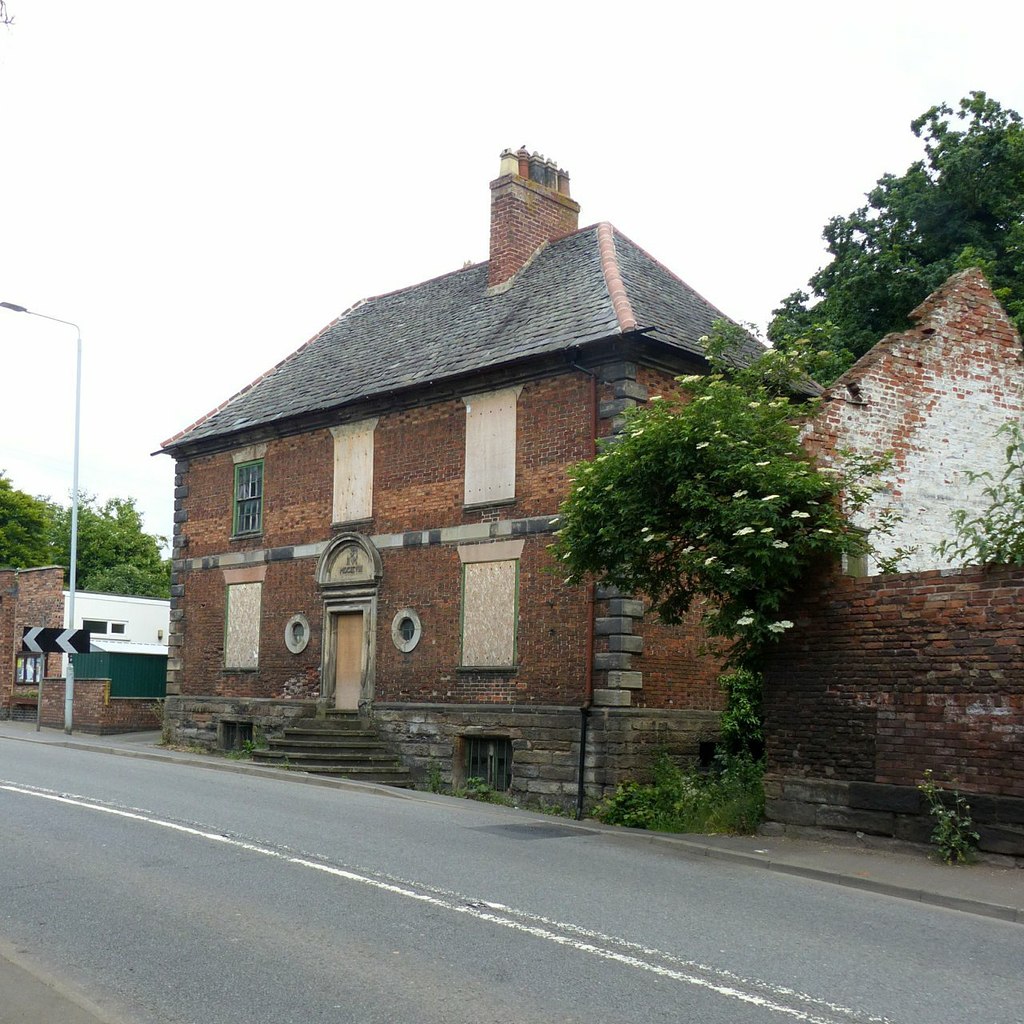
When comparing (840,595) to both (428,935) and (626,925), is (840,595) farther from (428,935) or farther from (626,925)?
(428,935)

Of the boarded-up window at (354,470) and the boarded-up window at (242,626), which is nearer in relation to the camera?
the boarded-up window at (354,470)

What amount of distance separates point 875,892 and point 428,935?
14.6 feet

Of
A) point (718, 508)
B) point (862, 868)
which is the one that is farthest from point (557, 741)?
point (862, 868)

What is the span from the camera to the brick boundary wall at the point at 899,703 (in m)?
11.0

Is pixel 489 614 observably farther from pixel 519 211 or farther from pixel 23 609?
pixel 23 609

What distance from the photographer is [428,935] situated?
7586 mm

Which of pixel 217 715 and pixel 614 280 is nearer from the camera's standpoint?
pixel 614 280

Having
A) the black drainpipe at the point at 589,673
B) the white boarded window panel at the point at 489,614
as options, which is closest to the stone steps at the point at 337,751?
the white boarded window panel at the point at 489,614

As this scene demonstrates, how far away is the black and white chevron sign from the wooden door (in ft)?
24.6

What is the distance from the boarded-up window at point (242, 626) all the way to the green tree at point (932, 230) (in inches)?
523

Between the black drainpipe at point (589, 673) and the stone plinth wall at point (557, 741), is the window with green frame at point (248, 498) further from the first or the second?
the black drainpipe at point (589, 673)

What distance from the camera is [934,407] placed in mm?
17719

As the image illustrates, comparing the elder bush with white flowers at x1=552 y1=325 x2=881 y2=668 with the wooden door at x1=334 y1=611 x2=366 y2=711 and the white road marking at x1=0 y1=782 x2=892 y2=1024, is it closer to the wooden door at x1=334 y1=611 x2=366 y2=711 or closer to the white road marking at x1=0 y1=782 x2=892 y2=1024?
the white road marking at x1=0 y1=782 x2=892 y2=1024

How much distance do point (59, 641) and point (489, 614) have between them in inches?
467
